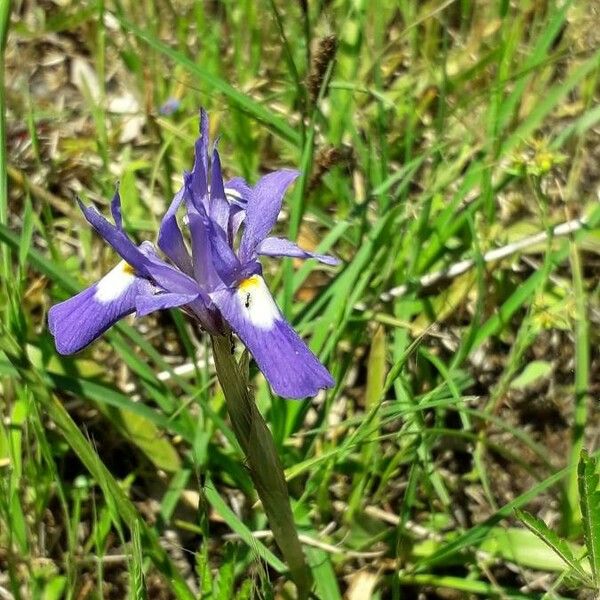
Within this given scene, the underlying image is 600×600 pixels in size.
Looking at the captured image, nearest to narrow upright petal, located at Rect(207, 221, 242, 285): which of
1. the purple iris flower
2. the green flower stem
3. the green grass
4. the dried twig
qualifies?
the purple iris flower

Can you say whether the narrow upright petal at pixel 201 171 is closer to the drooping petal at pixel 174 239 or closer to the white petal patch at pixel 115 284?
the drooping petal at pixel 174 239

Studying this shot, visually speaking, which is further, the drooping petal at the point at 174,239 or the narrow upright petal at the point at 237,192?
the narrow upright petal at the point at 237,192

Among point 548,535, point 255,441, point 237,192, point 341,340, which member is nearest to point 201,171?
point 237,192

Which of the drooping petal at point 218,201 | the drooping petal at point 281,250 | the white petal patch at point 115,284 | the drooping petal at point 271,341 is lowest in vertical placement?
the drooping petal at point 271,341

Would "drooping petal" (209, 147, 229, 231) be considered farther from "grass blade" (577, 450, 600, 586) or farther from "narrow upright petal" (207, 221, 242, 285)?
"grass blade" (577, 450, 600, 586)

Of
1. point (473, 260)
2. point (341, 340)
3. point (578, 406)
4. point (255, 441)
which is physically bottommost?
Result: point (578, 406)

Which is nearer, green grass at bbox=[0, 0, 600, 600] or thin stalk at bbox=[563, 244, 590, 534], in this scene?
green grass at bbox=[0, 0, 600, 600]

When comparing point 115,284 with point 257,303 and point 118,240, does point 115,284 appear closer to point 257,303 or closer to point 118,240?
point 118,240

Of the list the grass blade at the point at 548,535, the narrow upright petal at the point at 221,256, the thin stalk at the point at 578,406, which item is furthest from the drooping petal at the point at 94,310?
the thin stalk at the point at 578,406
